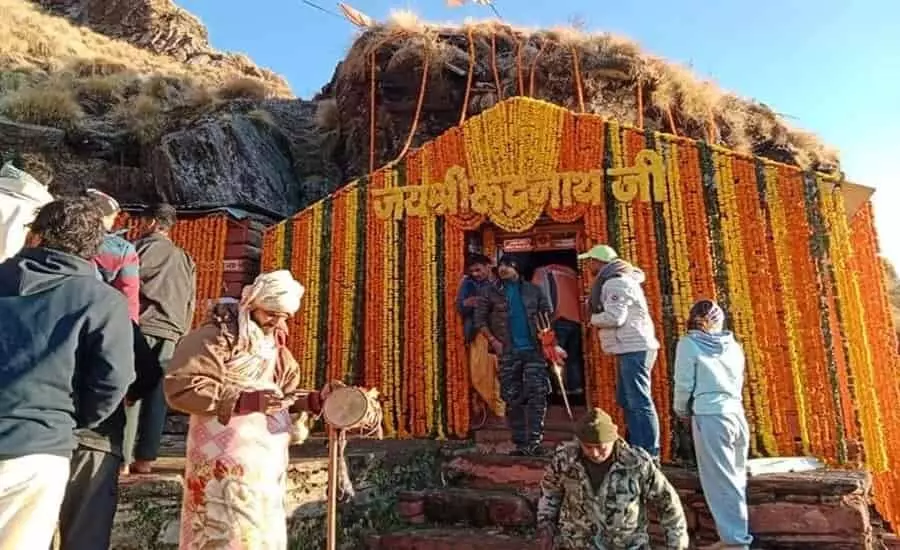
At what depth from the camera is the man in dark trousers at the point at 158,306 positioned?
401 centimetres

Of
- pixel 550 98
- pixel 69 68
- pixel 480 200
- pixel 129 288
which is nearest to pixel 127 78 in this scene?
pixel 69 68

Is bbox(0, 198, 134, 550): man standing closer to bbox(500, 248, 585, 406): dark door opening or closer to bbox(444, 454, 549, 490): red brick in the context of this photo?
bbox(444, 454, 549, 490): red brick

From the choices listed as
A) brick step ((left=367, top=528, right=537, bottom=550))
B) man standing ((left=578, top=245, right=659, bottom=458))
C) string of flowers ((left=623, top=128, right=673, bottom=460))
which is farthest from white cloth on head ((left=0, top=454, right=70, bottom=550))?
string of flowers ((left=623, top=128, right=673, bottom=460))

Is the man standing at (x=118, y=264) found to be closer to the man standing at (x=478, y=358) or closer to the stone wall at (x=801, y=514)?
the man standing at (x=478, y=358)

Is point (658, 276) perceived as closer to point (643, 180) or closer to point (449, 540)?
point (643, 180)

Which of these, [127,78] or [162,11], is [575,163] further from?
[162,11]

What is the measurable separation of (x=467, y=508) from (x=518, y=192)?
3756 millimetres

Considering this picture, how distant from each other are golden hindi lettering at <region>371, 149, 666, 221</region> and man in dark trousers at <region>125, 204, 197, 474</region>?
3.76 meters

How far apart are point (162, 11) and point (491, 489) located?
98.6 feet

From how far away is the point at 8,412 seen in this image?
90.7 inches

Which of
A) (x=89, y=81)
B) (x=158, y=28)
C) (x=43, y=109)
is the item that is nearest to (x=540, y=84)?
(x=43, y=109)

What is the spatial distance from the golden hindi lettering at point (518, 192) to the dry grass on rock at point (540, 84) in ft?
10.3

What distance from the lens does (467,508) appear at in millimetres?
5387

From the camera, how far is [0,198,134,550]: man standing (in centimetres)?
232
